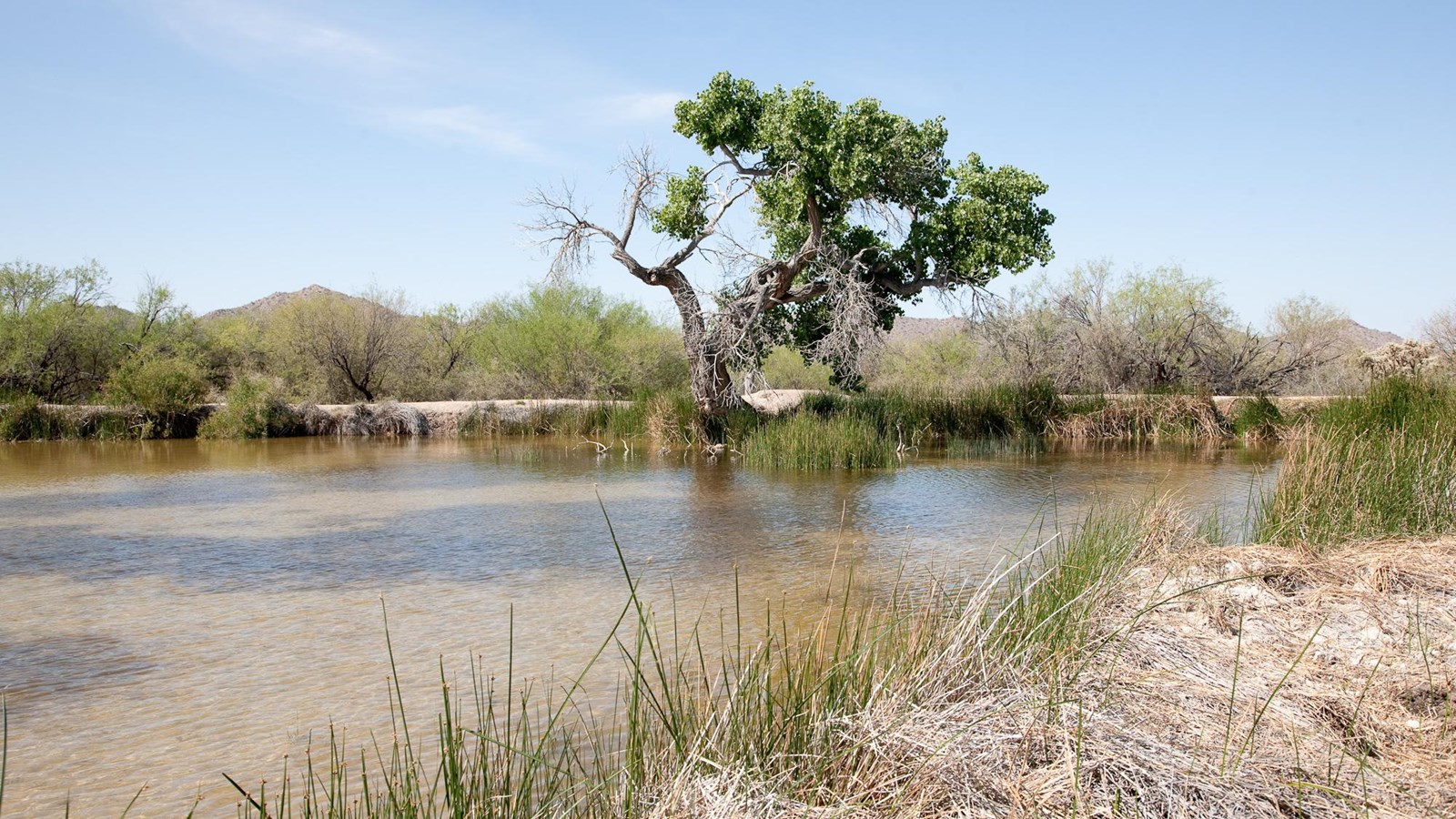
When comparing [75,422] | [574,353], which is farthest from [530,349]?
[75,422]

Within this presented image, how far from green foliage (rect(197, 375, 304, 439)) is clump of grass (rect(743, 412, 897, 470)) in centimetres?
1156

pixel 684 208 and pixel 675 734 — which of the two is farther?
pixel 684 208

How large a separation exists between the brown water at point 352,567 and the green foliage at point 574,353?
34.7 feet

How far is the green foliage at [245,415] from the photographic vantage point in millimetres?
20406

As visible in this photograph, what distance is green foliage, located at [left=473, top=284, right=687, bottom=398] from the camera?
2555 cm

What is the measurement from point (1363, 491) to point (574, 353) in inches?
816

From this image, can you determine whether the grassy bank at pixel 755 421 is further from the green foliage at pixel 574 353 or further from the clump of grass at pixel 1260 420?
the green foliage at pixel 574 353

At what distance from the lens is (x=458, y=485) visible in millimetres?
12477

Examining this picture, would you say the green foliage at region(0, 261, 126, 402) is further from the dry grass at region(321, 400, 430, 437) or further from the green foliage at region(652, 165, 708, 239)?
the green foliage at region(652, 165, 708, 239)

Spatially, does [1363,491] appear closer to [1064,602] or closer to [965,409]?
[1064,602]

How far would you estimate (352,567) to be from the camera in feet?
24.4

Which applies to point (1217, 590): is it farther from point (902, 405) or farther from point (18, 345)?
point (18, 345)

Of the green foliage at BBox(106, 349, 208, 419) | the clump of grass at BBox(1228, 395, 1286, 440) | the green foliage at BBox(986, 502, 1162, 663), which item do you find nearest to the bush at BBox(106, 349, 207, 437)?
the green foliage at BBox(106, 349, 208, 419)

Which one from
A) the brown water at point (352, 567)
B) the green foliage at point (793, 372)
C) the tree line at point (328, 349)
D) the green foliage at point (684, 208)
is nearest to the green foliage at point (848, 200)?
the green foliage at point (684, 208)
